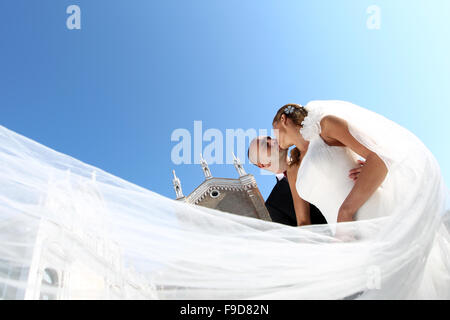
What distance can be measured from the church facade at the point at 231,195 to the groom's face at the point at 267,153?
24483 millimetres

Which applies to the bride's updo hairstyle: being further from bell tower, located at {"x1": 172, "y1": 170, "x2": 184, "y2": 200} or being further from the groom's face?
bell tower, located at {"x1": 172, "y1": 170, "x2": 184, "y2": 200}

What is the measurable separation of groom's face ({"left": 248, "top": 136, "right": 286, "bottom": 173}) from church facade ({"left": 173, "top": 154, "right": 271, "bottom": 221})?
24483 mm

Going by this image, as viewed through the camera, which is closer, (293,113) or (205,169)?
(293,113)

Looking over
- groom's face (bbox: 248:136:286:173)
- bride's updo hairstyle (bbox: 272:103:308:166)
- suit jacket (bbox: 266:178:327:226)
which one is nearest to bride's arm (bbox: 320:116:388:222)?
bride's updo hairstyle (bbox: 272:103:308:166)

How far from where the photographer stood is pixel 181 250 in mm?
1604

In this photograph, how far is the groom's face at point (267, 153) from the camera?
9.78 feet

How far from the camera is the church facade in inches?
1083

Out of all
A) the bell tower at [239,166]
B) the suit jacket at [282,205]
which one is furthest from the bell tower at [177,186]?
the suit jacket at [282,205]

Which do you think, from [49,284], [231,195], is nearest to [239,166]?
[231,195]

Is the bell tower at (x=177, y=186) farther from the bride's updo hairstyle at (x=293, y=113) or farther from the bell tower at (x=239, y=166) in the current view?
the bride's updo hairstyle at (x=293, y=113)

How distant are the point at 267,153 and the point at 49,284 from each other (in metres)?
2.03

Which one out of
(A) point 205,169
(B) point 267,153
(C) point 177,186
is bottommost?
(B) point 267,153

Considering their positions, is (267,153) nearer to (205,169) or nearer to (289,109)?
(289,109)

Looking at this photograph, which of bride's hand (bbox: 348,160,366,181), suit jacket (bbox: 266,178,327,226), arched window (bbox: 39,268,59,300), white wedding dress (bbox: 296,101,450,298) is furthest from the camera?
suit jacket (bbox: 266,178,327,226)
